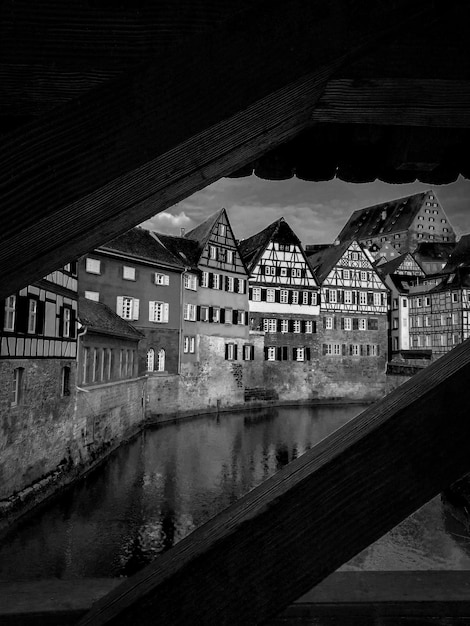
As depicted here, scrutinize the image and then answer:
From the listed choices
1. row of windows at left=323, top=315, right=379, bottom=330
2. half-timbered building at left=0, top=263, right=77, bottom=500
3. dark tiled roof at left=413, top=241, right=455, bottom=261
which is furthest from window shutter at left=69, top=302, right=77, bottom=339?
dark tiled roof at left=413, top=241, right=455, bottom=261

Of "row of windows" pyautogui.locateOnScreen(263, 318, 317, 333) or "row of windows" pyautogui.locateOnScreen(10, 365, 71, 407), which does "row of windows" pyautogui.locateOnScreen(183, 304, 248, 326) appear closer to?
"row of windows" pyautogui.locateOnScreen(263, 318, 317, 333)

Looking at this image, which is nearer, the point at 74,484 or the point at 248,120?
the point at 248,120

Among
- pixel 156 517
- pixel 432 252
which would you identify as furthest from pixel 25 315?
pixel 432 252

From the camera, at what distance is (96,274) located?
21.6m

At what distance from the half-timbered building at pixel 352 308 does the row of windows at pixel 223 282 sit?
658cm

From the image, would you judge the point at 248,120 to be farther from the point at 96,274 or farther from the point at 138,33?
the point at 96,274

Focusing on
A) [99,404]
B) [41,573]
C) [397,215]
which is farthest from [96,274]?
[397,215]

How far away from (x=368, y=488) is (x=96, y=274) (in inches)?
857

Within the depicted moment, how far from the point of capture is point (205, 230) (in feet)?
94.6

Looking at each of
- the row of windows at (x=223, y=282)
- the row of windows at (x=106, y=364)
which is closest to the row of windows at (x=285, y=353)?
the row of windows at (x=223, y=282)

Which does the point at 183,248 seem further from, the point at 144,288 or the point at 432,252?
the point at 432,252

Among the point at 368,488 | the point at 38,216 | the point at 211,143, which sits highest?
the point at 211,143

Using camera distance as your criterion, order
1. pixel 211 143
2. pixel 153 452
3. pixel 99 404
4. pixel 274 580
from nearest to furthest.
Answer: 1. pixel 274 580
2. pixel 211 143
3. pixel 99 404
4. pixel 153 452

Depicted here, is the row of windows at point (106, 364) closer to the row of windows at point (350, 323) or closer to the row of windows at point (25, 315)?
the row of windows at point (25, 315)
